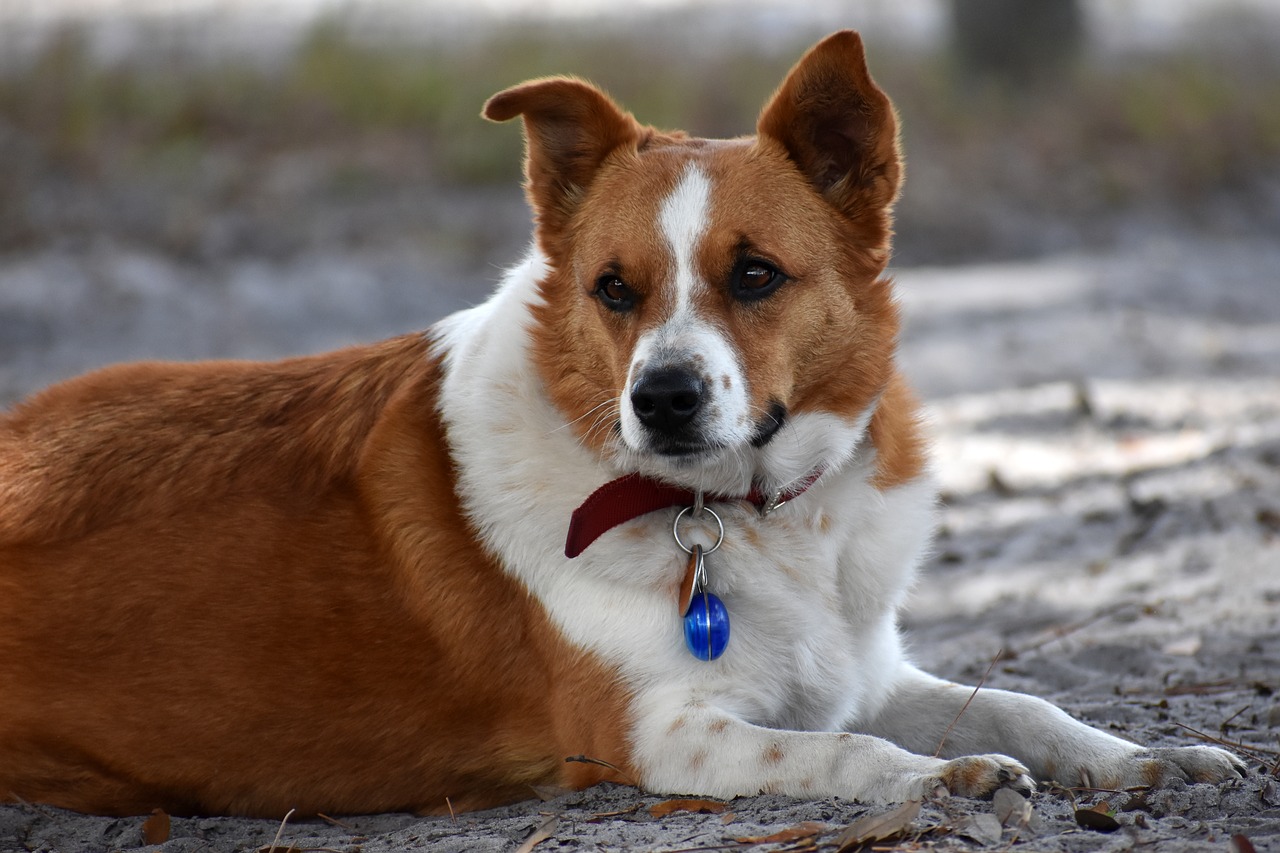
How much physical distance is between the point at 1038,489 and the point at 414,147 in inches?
297

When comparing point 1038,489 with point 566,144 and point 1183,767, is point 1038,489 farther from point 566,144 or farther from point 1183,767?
point 566,144

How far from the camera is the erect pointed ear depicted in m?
3.23

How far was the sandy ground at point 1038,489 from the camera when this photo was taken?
275 cm

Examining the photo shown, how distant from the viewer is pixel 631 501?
3.12 meters

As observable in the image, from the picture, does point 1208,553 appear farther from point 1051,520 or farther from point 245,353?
point 245,353

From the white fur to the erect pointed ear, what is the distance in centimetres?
32

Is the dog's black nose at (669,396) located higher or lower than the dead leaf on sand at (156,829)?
higher

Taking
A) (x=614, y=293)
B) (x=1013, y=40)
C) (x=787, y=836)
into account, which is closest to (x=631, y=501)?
(x=614, y=293)

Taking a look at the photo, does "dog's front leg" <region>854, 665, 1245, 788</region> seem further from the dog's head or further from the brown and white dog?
the dog's head

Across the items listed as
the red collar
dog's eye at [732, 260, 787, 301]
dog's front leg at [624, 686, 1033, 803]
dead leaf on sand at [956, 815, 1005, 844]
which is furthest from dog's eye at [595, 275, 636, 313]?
dead leaf on sand at [956, 815, 1005, 844]

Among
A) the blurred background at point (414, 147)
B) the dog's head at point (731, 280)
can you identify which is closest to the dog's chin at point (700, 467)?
the dog's head at point (731, 280)

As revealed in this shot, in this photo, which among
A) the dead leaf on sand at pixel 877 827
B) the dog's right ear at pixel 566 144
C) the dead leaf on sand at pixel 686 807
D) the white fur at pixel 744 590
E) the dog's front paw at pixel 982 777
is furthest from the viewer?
the dog's right ear at pixel 566 144

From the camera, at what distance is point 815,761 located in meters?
2.81

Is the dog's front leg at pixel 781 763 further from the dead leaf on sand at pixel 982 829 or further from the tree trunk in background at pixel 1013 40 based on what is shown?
the tree trunk in background at pixel 1013 40
